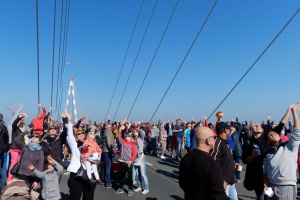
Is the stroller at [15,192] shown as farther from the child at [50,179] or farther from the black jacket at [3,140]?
the black jacket at [3,140]

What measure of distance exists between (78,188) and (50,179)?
0.74 metres

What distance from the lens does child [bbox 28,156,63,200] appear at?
5.14m

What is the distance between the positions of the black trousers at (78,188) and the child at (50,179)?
565 millimetres

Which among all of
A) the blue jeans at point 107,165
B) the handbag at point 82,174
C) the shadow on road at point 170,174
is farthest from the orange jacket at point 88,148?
the shadow on road at point 170,174

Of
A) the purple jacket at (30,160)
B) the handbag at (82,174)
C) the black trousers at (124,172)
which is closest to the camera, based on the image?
the handbag at (82,174)

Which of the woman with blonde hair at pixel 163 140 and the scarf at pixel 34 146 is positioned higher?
the scarf at pixel 34 146

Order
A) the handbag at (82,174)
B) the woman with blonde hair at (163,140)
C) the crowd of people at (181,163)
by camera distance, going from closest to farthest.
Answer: the crowd of people at (181,163)
the handbag at (82,174)
the woman with blonde hair at (163,140)

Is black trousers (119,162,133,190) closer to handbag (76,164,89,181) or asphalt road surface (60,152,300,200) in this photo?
asphalt road surface (60,152,300,200)

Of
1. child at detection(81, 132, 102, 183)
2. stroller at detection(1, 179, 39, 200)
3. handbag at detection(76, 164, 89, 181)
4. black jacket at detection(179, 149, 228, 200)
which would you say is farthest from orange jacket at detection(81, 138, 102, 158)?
black jacket at detection(179, 149, 228, 200)

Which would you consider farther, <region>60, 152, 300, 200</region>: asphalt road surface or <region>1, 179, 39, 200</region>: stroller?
<region>60, 152, 300, 200</region>: asphalt road surface

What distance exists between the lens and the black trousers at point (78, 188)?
4754mm

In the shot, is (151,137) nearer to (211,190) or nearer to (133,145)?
(133,145)

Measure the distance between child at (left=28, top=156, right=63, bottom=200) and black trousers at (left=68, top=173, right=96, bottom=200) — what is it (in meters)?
0.57

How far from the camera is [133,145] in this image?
25.7 ft
